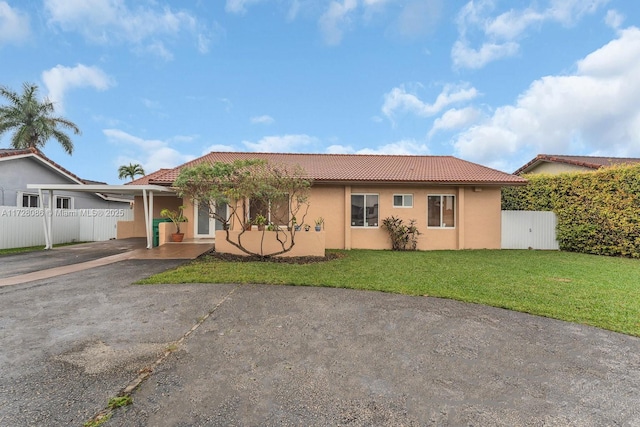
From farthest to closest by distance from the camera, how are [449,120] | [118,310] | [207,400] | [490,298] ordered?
[449,120]
[490,298]
[118,310]
[207,400]

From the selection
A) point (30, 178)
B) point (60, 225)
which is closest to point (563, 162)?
point (60, 225)

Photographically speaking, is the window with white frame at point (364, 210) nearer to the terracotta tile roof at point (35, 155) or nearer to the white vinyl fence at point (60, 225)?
the white vinyl fence at point (60, 225)

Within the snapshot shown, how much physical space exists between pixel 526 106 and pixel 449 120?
4155 millimetres

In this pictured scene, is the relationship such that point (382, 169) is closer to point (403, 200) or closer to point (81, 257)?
point (403, 200)

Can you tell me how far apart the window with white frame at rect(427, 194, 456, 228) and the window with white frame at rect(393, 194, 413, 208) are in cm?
84

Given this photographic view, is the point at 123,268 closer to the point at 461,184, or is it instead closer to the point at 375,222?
the point at 375,222

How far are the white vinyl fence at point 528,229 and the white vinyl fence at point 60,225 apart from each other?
20645mm

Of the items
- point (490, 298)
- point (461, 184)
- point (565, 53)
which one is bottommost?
point (490, 298)

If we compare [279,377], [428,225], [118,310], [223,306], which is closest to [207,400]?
[279,377]

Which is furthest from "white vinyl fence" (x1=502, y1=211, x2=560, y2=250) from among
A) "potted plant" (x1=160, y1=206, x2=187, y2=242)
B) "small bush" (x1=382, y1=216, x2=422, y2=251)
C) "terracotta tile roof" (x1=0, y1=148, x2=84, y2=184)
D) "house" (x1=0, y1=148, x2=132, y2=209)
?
"terracotta tile roof" (x1=0, y1=148, x2=84, y2=184)

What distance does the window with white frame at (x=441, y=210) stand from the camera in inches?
540

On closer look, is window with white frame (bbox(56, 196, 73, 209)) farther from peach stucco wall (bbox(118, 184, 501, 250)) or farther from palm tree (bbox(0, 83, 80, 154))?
palm tree (bbox(0, 83, 80, 154))

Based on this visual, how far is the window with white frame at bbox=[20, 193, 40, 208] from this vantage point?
1639cm

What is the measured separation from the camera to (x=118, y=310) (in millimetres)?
5098
